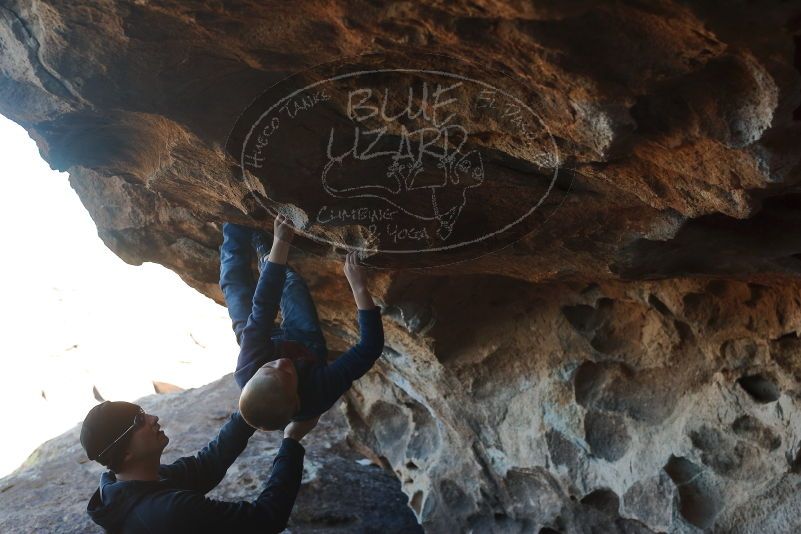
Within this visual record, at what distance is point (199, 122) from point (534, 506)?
2.45 meters

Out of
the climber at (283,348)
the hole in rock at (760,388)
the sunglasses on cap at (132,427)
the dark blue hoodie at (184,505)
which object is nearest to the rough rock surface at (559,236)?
the hole in rock at (760,388)

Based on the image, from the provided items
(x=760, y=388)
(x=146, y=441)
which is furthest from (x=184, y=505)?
(x=760, y=388)

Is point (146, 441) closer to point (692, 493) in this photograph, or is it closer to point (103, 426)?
point (103, 426)

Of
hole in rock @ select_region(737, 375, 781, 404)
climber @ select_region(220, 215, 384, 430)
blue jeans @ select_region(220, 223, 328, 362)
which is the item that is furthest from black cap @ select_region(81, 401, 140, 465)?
hole in rock @ select_region(737, 375, 781, 404)

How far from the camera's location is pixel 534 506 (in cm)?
375

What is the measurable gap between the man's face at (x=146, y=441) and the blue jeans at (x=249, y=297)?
547 mm

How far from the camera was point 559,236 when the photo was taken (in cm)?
272

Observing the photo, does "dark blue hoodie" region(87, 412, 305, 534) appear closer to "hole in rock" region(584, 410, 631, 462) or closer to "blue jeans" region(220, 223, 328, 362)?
"blue jeans" region(220, 223, 328, 362)

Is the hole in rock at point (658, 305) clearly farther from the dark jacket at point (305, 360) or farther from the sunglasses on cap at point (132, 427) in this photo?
the sunglasses on cap at point (132, 427)

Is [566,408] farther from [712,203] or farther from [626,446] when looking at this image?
[712,203]

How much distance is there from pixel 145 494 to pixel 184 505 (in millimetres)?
134

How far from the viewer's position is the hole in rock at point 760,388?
290 centimetres

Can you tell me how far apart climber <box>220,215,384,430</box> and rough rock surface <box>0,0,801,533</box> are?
0.28m

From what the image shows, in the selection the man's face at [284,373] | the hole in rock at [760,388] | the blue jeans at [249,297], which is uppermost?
the blue jeans at [249,297]
